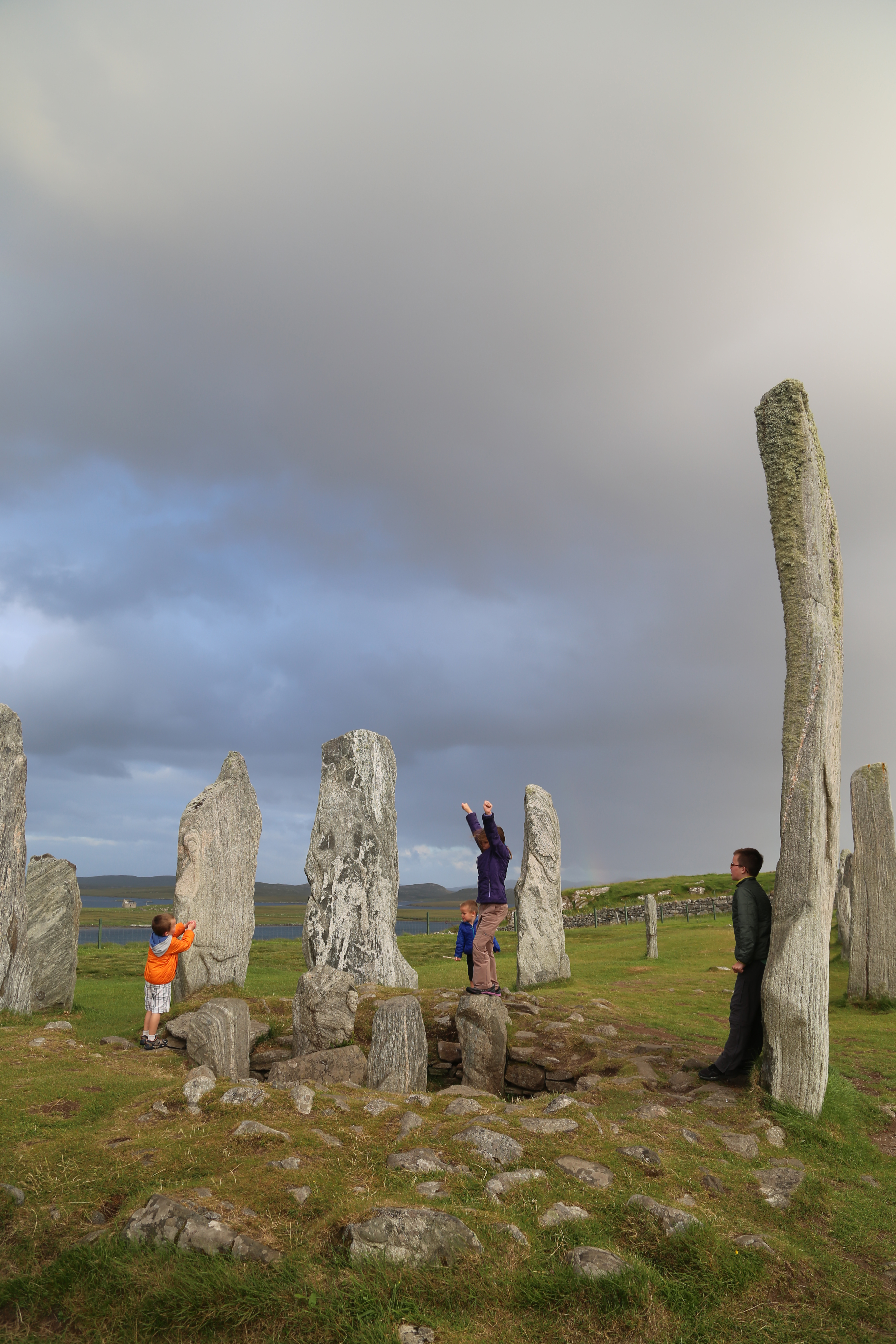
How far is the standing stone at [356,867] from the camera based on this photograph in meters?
16.6

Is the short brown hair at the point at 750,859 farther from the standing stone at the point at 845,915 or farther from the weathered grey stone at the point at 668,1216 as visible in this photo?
the standing stone at the point at 845,915

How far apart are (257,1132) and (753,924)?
6.01 meters

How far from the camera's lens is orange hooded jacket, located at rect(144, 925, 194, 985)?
41.0ft

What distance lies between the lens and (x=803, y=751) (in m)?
9.48

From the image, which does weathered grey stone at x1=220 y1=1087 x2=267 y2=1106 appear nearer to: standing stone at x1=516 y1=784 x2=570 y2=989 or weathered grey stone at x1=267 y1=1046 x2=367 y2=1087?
weathered grey stone at x1=267 y1=1046 x2=367 y2=1087

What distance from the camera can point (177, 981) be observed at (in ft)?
50.5

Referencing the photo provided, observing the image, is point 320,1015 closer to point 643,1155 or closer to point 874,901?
point 643,1155

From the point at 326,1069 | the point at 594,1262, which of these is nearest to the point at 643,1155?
the point at 594,1262

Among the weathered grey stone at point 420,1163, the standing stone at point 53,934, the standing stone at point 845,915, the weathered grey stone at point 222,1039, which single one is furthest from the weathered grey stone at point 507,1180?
the standing stone at point 845,915

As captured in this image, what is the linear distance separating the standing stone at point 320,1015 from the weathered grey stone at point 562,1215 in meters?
6.23

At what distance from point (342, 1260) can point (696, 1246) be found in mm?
2556

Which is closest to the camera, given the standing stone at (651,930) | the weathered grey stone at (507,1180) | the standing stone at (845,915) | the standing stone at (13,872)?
the weathered grey stone at (507,1180)

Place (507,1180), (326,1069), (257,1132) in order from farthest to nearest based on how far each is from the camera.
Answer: (326,1069), (257,1132), (507,1180)

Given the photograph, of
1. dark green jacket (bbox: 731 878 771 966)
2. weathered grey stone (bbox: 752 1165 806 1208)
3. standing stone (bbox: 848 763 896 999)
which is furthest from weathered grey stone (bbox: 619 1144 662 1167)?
A: standing stone (bbox: 848 763 896 999)
